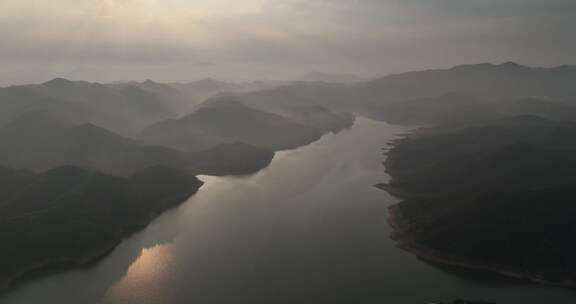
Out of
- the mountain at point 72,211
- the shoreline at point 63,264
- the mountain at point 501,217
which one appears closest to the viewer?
the shoreline at point 63,264

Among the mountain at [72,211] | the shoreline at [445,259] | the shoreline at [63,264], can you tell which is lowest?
the shoreline at [63,264]

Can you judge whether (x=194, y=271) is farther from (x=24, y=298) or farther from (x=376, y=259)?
(x=376, y=259)

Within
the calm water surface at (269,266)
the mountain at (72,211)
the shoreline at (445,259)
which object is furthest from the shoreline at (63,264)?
the shoreline at (445,259)

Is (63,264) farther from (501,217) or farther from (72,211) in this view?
(501,217)

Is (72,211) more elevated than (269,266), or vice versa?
(269,266)

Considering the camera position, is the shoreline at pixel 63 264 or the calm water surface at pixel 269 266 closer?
the calm water surface at pixel 269 266

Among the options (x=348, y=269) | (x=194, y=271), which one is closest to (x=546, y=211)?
(x=348, y=269)

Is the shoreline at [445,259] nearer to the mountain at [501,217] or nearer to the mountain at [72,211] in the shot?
the mountain at [501,217]

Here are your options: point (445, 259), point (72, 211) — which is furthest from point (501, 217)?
point (72, 211)
